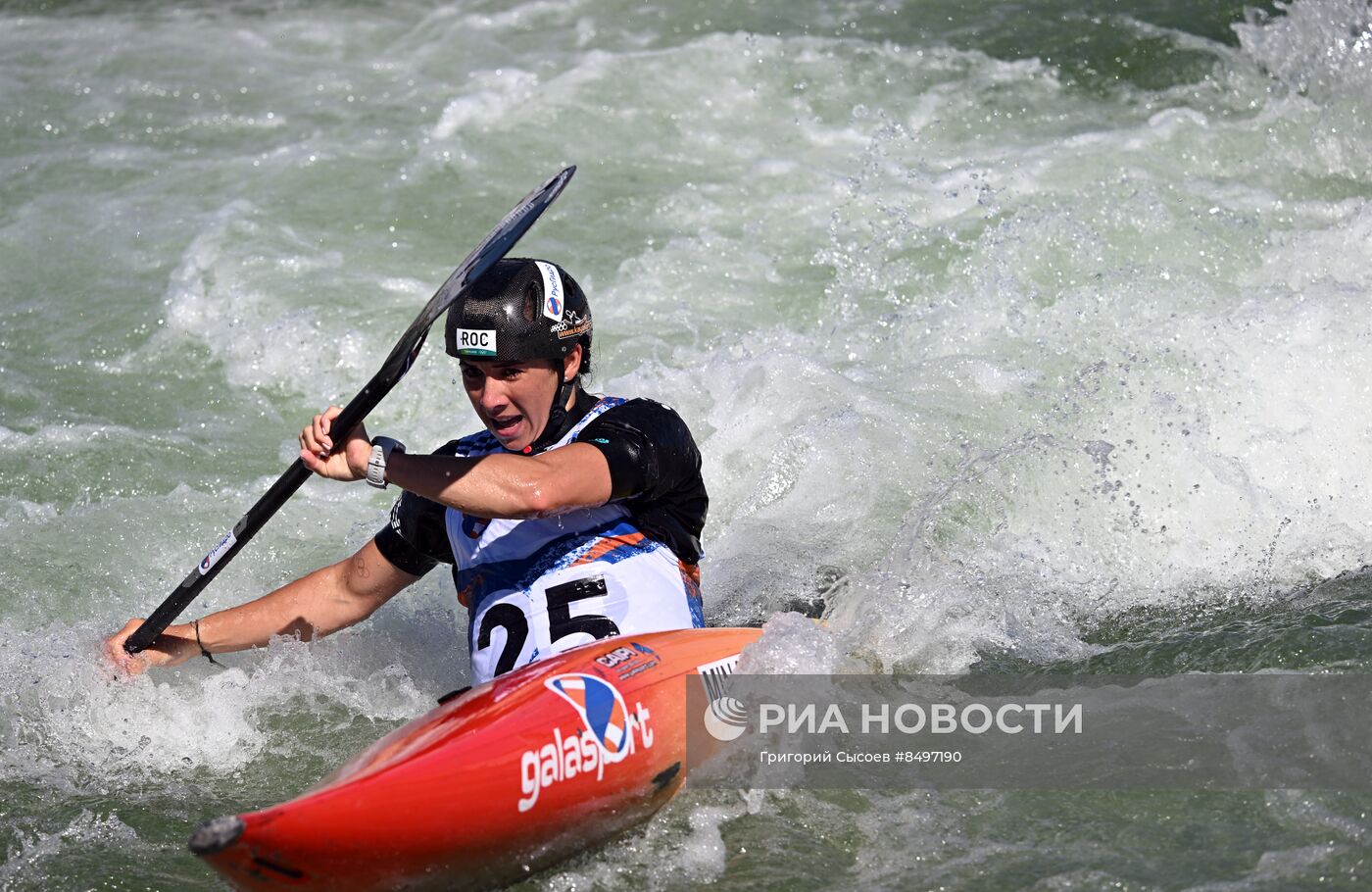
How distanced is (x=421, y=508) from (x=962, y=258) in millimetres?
4059

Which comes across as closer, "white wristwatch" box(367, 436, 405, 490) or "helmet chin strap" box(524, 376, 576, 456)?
"white wristwatch" box(367, 436, 405, 490)

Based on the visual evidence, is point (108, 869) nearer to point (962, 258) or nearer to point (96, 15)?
point (962, 258)

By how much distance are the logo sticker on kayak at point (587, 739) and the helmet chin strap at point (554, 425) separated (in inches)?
25.4

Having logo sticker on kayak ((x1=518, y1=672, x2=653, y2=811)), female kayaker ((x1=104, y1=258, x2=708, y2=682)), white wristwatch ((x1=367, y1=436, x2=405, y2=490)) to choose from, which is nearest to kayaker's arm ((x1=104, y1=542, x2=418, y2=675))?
female kayaker ((x1=104, y1=258, x2=708, y2=682))

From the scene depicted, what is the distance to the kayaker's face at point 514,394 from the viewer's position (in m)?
3.79

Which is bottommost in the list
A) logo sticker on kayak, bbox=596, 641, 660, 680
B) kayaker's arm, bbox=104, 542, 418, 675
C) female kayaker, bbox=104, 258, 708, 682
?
kayaker's arm, bbox=104, 542, 418, 675

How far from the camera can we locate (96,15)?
1071 centimetres

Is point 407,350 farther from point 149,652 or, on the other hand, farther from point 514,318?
point 149,652

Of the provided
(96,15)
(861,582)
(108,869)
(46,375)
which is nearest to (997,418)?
(861,582)

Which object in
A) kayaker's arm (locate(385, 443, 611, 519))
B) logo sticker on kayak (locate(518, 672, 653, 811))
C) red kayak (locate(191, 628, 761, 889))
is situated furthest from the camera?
kayaker's arm (locate(385, 443, 611, 519))

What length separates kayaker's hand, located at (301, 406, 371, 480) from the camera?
3611 millimetres

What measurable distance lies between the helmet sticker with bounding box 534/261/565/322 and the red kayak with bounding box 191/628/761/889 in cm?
85

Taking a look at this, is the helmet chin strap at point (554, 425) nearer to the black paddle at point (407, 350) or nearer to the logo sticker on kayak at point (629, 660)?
the black paddle at point (407, 350)

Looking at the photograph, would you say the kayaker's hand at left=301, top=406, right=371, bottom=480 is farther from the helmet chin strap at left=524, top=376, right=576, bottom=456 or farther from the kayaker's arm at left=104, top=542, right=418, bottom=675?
the kayaker's arm at left=104, top=542, right=418, bottom=675
